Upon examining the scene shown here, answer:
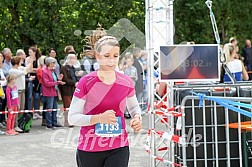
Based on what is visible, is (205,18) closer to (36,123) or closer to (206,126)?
(36,123)

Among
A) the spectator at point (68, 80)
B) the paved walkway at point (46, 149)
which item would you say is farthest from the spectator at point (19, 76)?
the spectator at point (68, 80)

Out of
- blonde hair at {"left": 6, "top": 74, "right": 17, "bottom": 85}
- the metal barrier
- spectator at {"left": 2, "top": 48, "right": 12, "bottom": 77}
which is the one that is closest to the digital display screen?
the metal barrier

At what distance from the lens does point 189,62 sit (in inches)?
303

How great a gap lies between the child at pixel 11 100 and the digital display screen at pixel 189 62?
18.6ft

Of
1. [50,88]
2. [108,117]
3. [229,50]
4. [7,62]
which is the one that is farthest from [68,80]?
[108,117]

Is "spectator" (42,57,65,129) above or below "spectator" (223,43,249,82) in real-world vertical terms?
below

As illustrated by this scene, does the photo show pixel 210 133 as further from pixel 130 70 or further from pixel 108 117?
pixel 130 70

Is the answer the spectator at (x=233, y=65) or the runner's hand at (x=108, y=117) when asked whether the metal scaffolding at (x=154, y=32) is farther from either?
the spectator at (x=233, y=65)

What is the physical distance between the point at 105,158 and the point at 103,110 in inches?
16.5

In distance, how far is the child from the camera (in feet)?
41.0

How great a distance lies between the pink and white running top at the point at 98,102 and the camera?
499 centimetres

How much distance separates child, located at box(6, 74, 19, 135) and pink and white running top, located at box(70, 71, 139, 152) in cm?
774

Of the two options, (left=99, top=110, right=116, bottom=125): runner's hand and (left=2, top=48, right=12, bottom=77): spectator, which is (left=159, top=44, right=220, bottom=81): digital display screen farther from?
(left=2, top=48, right=12, bottom=77): spectator

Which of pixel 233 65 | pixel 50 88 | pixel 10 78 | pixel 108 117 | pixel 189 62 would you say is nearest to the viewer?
pixel 108 117
